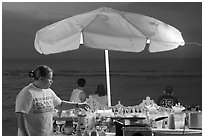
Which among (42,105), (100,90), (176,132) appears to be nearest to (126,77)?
(100,90)

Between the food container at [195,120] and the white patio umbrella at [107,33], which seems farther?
the white patio umbrella at [107,33]

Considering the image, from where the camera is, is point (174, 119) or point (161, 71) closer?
point (174, 119)

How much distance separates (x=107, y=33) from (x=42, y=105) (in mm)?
853

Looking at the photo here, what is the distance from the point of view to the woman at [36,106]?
254 centimetres

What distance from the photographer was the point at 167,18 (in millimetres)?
8227

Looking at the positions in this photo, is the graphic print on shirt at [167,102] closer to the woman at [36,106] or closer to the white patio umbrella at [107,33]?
the white patio umbrella at [107,33]

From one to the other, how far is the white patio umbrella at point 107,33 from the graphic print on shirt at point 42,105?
26.4 inches

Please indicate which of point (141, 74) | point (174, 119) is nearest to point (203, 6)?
point (174, 119)

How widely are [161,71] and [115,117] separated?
11738 mm

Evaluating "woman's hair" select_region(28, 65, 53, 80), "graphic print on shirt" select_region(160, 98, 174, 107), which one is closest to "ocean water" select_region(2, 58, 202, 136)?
"graphic print on shirt" select_region(160, 98, 174, 107)

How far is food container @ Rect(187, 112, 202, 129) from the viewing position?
2842mm

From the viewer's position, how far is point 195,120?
112 inches

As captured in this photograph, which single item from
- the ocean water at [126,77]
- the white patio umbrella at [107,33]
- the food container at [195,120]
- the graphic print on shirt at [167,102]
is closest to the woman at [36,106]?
the white patio umbrella at [107,33]

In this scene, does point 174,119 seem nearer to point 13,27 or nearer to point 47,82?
point 47,82
